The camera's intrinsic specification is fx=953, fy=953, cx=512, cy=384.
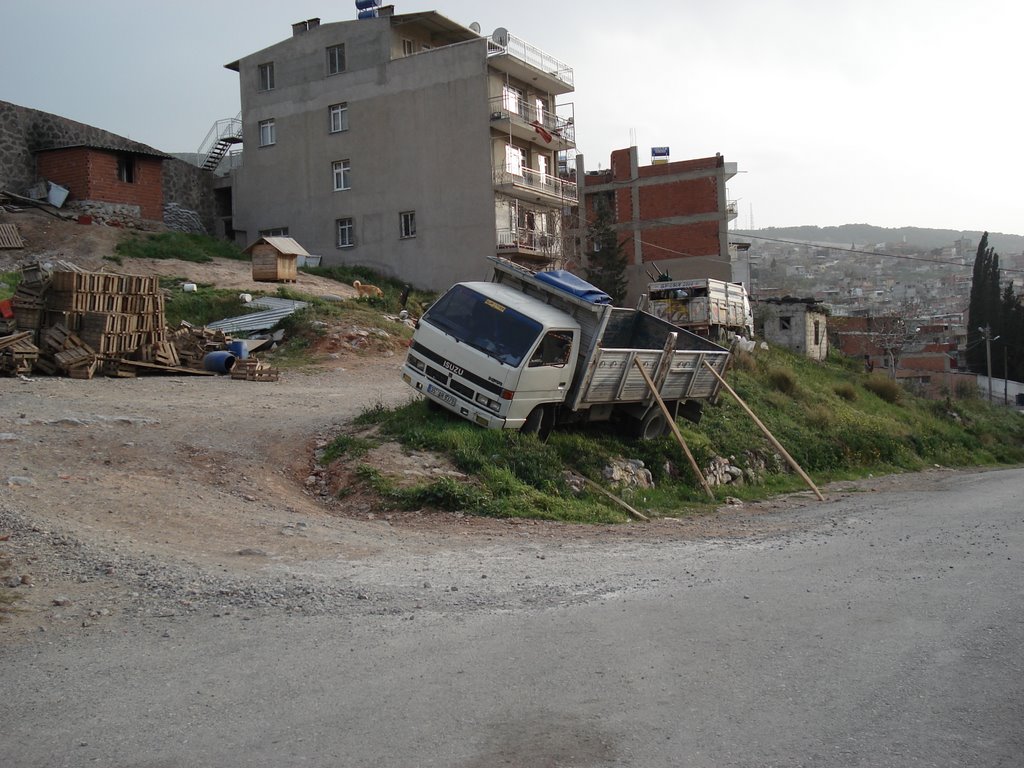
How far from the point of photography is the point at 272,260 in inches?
1281

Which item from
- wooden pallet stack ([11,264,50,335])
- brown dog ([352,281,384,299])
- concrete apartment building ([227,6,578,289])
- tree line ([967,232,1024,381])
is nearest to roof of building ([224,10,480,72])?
concrete apartment building ([227,6,578,289])

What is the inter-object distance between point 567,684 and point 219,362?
1804cm

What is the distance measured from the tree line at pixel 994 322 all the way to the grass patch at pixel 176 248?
58.1m

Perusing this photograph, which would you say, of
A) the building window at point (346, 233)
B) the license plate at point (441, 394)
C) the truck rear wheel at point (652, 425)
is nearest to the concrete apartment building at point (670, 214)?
the building window at point (346, 233)

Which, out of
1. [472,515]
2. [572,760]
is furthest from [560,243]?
[572,760]

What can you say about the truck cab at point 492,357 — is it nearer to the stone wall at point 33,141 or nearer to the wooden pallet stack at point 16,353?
the wooden pallet stack at point 16,353

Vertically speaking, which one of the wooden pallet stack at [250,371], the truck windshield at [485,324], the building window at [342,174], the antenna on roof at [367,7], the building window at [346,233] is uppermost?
the antenna on roof at [367,7]

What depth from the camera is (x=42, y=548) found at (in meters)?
8.40

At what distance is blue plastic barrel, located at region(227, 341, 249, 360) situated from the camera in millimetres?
22891

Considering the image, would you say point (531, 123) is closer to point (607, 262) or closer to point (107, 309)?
point (607, 262)

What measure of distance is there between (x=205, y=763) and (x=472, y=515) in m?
7.70

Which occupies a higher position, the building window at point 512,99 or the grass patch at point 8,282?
the building window at point 512,99

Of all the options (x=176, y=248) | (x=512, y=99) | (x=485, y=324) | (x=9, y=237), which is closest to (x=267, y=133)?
(x=176, y=248)

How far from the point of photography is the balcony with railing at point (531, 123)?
40.1 metres
